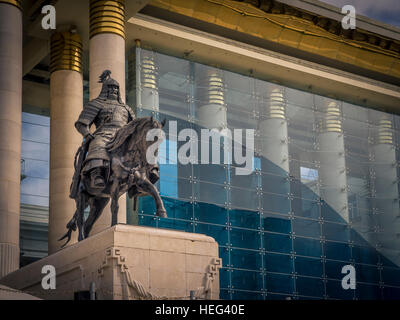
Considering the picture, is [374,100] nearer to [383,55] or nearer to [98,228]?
[383,55]

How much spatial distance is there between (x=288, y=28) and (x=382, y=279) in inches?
405

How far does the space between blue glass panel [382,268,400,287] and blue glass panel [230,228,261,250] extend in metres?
6.09

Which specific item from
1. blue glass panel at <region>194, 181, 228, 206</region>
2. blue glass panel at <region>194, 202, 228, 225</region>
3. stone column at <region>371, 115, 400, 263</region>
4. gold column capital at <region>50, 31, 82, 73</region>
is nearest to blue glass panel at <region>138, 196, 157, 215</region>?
blue glass panel at <region>194, 202, 228, 225</region>

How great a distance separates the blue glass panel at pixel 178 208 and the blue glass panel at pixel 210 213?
289 mm

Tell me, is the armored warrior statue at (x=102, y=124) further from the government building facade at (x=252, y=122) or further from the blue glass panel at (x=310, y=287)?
the blue glass panel at (x=310, y=287)

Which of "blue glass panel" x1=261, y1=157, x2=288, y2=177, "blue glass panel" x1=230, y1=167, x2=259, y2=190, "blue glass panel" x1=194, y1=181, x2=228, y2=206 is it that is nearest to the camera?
"blue glass panel" x1=194, y1=181, x2=228, y2=206

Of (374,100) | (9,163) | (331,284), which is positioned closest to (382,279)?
(331,284)

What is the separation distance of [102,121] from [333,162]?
16726 mm

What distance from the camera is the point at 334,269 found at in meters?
32.0

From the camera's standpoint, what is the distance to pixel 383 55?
33.2 meters

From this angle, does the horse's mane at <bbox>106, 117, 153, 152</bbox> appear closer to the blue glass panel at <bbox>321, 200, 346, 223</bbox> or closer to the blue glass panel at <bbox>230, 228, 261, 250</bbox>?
the blue glass panel at <bbox>230, 228, 261, 250</bbox>

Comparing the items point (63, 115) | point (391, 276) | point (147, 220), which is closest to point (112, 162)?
point (63, 115)

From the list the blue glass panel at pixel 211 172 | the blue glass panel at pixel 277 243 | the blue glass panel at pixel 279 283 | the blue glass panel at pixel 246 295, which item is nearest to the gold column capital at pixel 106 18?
the blue glass panel at pixel 211 172

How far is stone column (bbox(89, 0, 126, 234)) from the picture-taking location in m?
24.4
